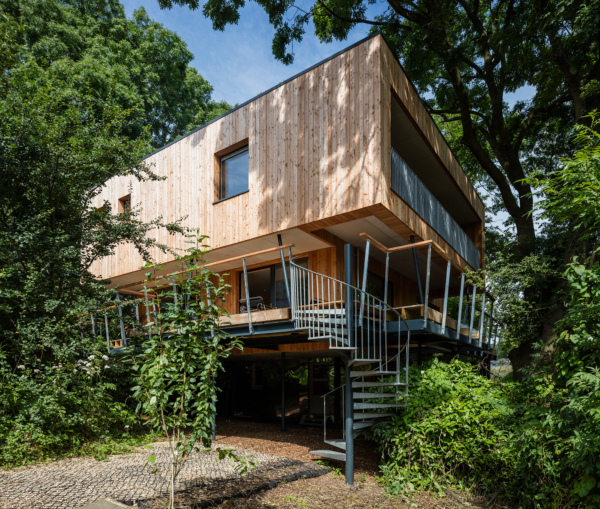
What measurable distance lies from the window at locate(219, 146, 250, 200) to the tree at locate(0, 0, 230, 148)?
821cm

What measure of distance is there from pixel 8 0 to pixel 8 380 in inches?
771

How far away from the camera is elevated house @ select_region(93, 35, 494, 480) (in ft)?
21.2

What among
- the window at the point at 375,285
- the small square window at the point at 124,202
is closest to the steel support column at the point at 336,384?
the window at the point at 375,285

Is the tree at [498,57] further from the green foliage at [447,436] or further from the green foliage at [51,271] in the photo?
the green foliage at [51,271]

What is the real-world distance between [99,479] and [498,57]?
1303cm

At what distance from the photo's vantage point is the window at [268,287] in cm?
943

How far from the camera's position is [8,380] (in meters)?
6.25

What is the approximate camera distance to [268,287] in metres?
10.1

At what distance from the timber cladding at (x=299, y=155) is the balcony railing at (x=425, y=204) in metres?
0.61

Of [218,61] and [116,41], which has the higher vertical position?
[116,41]

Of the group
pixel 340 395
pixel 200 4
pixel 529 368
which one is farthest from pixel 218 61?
pixel 529 368

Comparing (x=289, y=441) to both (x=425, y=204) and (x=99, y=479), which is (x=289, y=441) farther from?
(x=425, y=204)

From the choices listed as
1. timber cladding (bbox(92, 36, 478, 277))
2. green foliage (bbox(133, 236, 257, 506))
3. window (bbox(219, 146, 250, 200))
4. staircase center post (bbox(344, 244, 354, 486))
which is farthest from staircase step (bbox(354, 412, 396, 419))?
window (bbox(219, 146, 250, 200))

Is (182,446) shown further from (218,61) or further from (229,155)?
(218,61)
